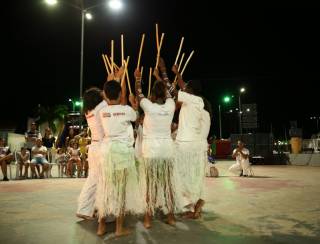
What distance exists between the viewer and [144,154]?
17.7ft

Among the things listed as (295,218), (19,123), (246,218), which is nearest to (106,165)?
(246,218)

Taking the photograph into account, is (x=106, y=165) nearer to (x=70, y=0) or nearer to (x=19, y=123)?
(x=70, y=0)

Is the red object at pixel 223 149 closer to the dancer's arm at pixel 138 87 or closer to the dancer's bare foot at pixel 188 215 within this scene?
the dancer's bare foot at pixel 188 215

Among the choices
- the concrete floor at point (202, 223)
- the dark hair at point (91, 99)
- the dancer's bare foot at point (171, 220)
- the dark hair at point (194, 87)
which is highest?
the dark hair at point (194, 87)

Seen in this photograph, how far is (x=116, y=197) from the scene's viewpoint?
16.4 ft

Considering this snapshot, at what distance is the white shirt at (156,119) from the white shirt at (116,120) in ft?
1.10

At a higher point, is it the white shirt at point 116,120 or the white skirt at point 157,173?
the white shirt at point 116,120

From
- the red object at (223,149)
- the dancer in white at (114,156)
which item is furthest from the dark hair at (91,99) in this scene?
the red object at (223,149)

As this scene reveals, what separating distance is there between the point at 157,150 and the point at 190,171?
2.96 feet

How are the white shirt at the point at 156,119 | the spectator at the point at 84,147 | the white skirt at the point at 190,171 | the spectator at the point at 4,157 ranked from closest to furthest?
the white shirt at the point at 156,119 → the white skirt at the point at 190,171 → the spectator at the point at 4,157 → the spectator at the point at 84,147

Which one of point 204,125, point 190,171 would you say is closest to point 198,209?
point 190,171

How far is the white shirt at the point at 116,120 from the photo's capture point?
496 cm

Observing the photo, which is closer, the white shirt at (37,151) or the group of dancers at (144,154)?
the group of dancers at (144,154)

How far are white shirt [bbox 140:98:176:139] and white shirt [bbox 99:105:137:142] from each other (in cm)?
34
